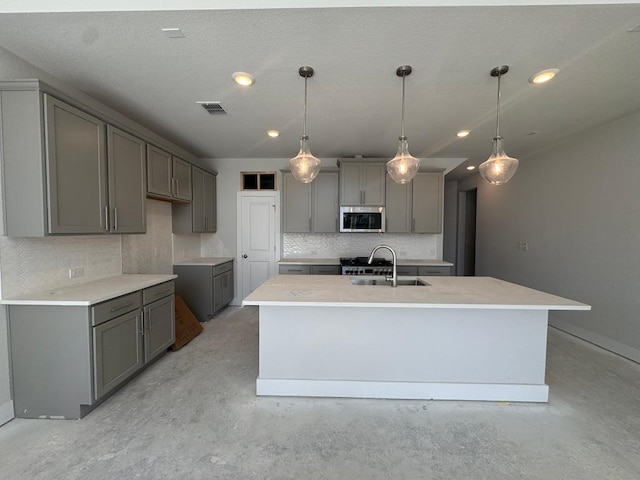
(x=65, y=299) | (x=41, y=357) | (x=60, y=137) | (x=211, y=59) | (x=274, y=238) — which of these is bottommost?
(x=41, y=357)

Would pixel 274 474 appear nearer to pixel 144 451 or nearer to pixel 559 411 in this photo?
pixel 144 451

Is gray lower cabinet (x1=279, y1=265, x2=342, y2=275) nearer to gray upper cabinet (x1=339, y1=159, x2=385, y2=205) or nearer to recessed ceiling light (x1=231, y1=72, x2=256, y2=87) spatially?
gray upper cabinet (x1=339, y1=159, x2=385, y2=205)

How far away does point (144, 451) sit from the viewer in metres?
1.65

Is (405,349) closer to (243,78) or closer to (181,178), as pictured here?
(243,78)

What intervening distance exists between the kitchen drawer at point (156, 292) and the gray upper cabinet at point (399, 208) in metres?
3.12

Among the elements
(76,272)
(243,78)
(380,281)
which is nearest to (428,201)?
(380,281)

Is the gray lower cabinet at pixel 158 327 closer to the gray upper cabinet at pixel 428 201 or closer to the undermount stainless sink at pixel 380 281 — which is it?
the undermount stainless sink at pixel 380 281

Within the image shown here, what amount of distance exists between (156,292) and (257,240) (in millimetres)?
2227

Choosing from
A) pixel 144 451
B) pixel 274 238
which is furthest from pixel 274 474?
pixel 274 238

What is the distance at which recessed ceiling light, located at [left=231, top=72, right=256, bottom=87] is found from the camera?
212cm

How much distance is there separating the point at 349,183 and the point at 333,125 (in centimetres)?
121

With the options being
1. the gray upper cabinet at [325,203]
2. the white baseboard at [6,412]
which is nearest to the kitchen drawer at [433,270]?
the gray upper cabinet at [325,203]

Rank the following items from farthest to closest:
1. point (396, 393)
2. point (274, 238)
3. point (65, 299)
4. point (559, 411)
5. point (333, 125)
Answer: point (274, 238) < point (333, 125) < point (396, 393) < point (559, 411) < point (65, 299)

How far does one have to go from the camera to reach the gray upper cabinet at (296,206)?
4.39 m
